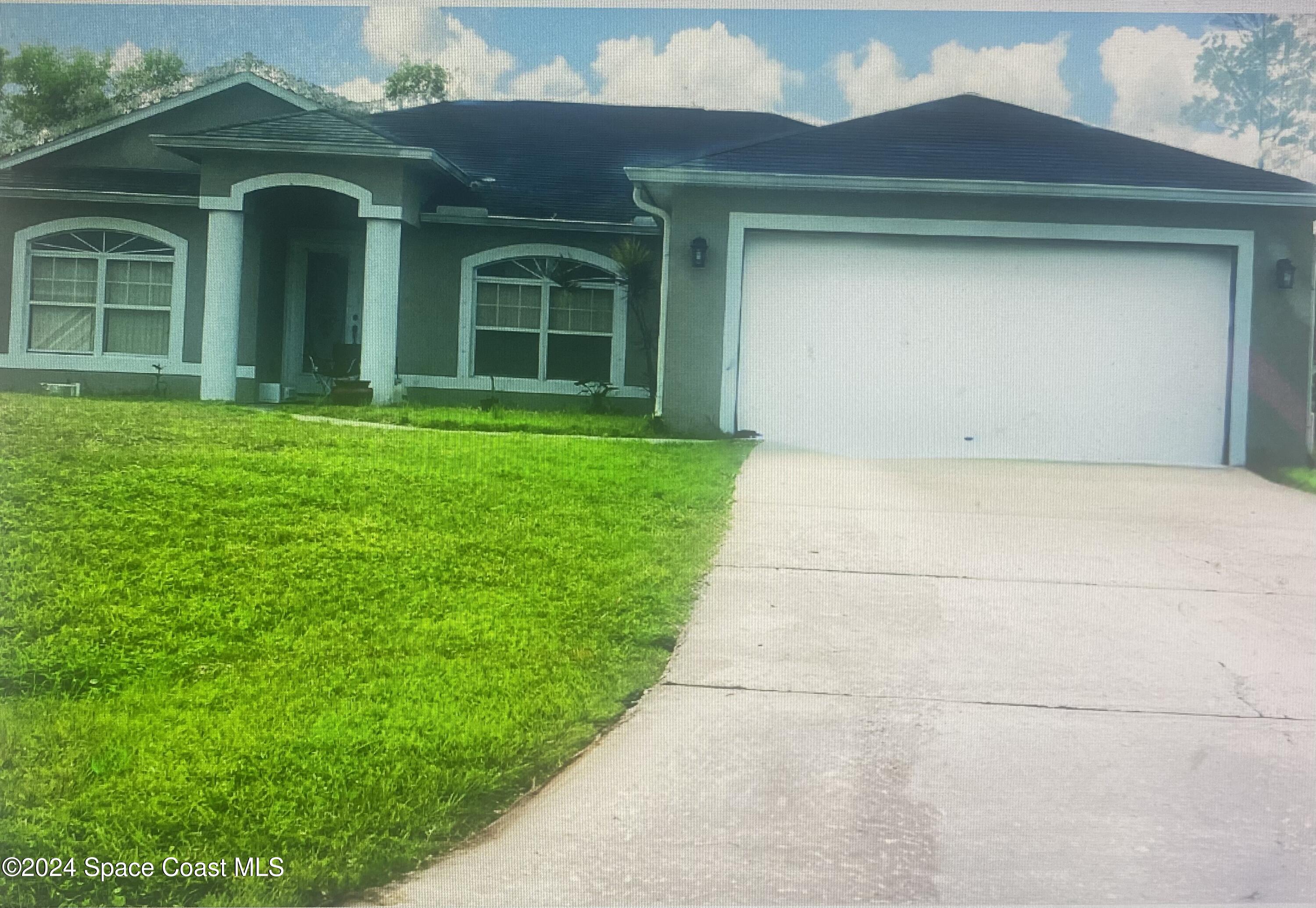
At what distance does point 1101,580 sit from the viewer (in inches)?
194

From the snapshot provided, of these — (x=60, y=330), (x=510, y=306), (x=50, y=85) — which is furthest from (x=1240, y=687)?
(x=60, y=330)

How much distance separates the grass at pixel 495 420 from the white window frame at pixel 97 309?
1765 millimetres

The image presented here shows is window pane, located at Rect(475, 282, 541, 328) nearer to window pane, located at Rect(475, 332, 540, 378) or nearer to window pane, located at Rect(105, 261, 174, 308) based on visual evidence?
window pane, located at Rect(475, 332, 540, 378)

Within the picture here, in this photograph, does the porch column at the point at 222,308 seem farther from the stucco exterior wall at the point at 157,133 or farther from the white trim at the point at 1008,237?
the white trim at the point at 1008,237

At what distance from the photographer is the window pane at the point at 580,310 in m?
12.1

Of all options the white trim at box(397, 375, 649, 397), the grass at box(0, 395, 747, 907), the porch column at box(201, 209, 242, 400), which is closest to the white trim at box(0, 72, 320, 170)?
the porch column at box(201, 209, 242, 400)

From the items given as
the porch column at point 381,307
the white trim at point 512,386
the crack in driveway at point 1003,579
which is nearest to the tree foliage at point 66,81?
the crack in driveway at point 1003,579

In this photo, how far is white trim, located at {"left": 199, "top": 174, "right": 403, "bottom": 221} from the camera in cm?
1052

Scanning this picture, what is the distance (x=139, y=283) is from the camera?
36.8 feet

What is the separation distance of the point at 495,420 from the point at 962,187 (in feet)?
13.4

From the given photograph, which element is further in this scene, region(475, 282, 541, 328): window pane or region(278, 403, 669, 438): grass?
region(475, 282, 541, 328): window pane

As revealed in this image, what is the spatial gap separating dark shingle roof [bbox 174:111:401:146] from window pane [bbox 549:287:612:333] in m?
2.44

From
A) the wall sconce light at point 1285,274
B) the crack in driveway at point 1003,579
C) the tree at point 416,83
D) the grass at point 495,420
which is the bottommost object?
the crack in driveway at point 1003,579

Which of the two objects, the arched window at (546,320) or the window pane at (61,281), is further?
the arched window at (546,320)
